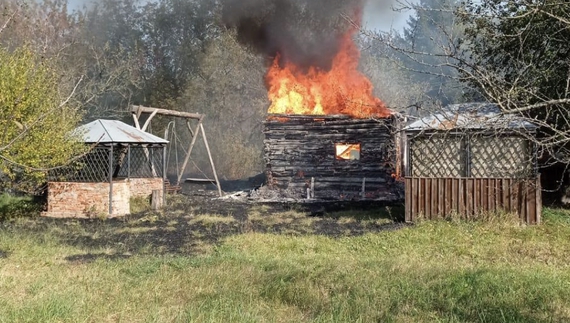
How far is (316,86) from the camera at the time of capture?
23.4 metres

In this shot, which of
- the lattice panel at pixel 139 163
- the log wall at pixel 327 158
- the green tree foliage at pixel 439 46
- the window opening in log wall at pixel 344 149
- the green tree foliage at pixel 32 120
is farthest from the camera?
the window opening in log wall at pixel 344 149

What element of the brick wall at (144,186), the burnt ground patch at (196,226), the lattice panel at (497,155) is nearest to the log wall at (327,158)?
the burnt ground patch at (196,226)

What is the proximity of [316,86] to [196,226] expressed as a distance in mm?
11882

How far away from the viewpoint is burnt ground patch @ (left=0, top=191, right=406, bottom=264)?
10859 mm

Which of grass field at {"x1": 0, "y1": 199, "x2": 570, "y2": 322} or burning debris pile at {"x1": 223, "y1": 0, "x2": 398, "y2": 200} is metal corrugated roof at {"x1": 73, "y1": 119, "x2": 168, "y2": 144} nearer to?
grass field at {"x1": 0, "y1": 199, "x2": 570, "y2": 322}

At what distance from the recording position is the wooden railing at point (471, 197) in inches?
482

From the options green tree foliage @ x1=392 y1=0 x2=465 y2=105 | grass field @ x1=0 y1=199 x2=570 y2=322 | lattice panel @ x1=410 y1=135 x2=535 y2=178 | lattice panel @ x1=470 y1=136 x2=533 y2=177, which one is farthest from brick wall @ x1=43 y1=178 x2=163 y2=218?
lattice panel @ x1=470 y1=136 x2=533 y2=177

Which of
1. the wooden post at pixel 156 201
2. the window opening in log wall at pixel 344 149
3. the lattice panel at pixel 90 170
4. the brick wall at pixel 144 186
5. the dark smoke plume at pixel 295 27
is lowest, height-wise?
the wooden post at pixel 156 201

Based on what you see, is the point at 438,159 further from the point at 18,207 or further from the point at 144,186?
the point at 18,207

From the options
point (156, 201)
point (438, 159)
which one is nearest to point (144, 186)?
point (156, 201)

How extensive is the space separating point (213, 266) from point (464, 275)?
13.1ft

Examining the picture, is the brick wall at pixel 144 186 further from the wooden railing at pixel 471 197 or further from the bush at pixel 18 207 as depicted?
the wooden railing at pixel 471 197

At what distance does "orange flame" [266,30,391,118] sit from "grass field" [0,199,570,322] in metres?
10.2

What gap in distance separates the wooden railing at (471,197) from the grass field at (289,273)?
58 cm
